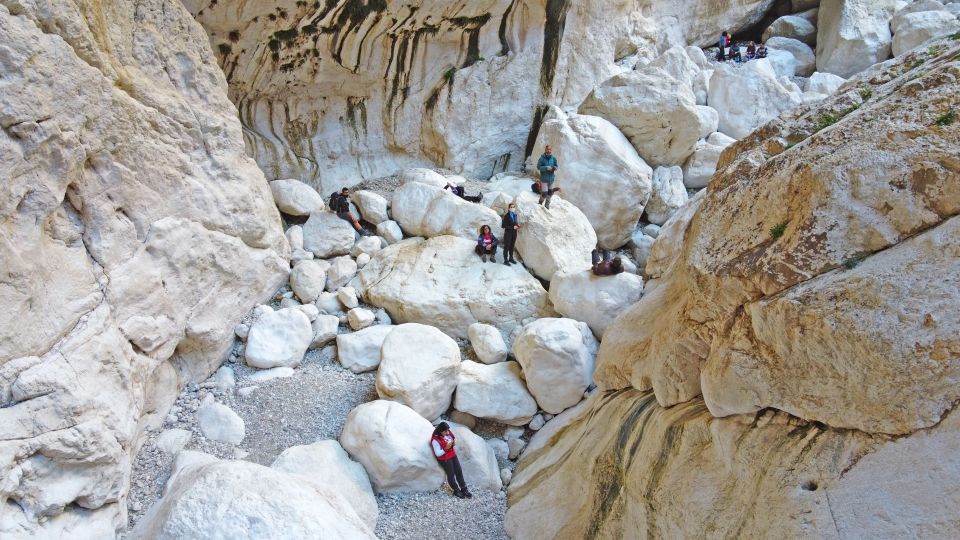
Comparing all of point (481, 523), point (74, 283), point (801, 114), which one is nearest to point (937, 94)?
point (801, 114)

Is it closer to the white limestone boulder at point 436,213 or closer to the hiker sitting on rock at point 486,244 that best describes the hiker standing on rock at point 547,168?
the white limestone boulder at point 436,213

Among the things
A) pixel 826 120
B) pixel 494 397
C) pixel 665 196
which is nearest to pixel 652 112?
pixel 665 196

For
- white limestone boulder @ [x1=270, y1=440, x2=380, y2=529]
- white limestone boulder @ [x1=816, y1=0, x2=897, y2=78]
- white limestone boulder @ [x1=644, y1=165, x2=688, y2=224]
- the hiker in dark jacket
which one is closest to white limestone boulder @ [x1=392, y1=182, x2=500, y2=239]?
the hiker in dark jacket

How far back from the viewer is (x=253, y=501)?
4.69m

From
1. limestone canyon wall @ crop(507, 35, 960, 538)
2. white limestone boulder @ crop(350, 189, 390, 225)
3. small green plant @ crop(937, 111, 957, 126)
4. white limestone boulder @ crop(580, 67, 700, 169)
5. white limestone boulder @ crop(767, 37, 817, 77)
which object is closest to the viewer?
limestone canyon wall @ crop(507, 35, 960, 538)

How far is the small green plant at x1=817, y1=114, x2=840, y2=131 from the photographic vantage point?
5363mm

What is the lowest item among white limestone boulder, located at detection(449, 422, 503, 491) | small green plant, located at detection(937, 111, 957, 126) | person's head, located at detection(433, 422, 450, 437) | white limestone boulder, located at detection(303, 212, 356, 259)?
white limestone boulder, located at detection(449, 422, 503, 491)

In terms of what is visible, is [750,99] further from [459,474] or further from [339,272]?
[459,474]

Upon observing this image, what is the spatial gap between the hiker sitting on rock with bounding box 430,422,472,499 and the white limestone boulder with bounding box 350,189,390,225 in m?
5.16

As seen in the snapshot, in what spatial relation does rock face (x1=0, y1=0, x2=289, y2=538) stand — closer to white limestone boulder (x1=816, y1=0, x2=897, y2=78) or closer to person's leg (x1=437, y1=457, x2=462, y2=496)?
person's leg (x1=437, y1=457, x2=462, y2=496)

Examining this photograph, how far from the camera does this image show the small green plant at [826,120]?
17.6 ft

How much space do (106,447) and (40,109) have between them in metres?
3.62

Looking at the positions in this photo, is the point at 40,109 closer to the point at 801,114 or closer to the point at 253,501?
the point at 253,501

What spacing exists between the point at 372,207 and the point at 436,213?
133 cm
